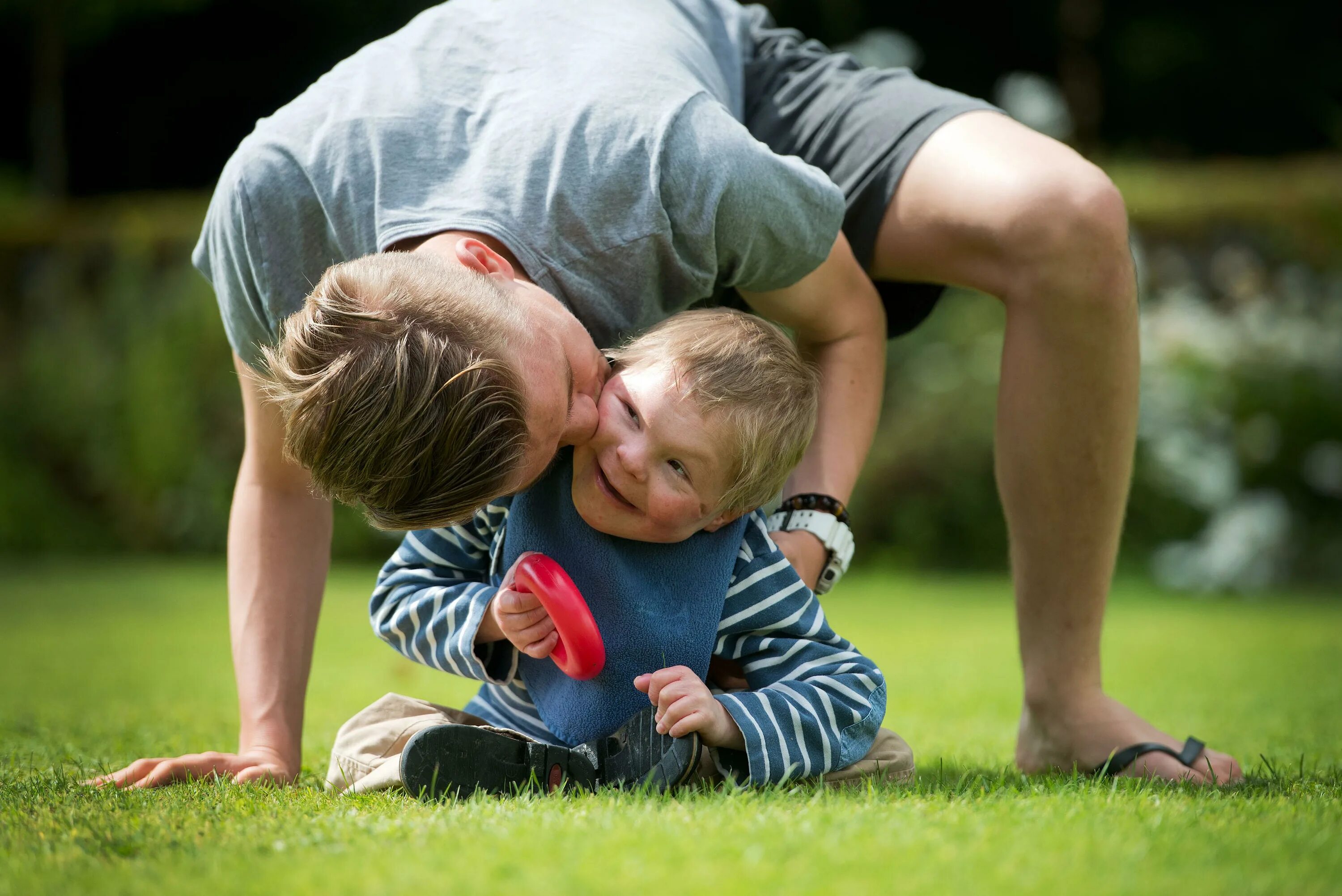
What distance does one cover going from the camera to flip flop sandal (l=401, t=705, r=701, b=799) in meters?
1.95

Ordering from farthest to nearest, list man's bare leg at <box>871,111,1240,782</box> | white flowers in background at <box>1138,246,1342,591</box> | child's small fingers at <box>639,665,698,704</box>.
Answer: white flowers in background at <box>1138,246,1342,591</box>, man's bare leg at <box>871,111,1240,782</box>, child's small fingers at <box>639,665,698,704</box>

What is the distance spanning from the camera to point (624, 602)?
7.20ft

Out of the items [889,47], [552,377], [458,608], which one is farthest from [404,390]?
[889,47]

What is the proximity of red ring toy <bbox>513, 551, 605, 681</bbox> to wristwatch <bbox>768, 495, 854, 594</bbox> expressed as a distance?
1.58ft

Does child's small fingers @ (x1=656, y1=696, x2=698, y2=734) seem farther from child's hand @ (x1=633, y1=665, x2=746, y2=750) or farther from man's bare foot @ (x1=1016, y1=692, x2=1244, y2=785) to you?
man's bare foot @ (x1=1016, y1=692, x2=1244, y2=785)

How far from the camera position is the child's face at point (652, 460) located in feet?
6.80

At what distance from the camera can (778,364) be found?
88.2 inches

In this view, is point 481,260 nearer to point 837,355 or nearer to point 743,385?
point 743,385

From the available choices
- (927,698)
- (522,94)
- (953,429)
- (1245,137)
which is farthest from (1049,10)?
(522,94)

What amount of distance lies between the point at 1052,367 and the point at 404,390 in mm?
1323

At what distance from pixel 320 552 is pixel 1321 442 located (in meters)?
7.14

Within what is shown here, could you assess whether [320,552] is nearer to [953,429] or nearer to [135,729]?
[135,729]

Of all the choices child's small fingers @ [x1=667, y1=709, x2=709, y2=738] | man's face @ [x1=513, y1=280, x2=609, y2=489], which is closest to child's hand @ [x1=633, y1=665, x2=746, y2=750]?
child's small fingers @ [x1=667, y1=709, x2=709, y2=738]

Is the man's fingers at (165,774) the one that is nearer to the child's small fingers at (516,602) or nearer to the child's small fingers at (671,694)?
the child's small fingers at (516,602)
